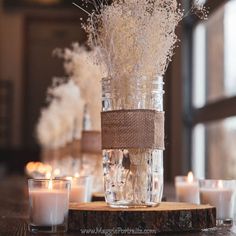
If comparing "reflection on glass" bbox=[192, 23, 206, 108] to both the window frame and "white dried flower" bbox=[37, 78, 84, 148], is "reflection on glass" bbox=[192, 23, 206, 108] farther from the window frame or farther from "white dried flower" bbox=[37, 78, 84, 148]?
"white dried flower" bbox=[37, 78, 84, 148]

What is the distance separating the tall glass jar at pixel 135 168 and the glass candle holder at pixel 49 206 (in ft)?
0.44

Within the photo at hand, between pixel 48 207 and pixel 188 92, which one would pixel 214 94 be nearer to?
pixel 188 92

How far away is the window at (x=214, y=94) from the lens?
432 cm

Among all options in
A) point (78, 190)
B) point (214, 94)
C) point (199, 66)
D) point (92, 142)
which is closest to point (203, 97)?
point (199, 66)

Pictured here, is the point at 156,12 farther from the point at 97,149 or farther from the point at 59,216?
the point at 97,149

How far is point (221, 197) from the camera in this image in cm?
156

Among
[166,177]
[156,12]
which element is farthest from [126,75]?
[166,177]

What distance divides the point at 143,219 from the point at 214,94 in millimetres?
3485

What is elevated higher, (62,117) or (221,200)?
(62,117)

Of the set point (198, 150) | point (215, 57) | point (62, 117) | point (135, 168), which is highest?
point (215, 57)

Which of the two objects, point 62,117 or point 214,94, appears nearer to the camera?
point 62,117

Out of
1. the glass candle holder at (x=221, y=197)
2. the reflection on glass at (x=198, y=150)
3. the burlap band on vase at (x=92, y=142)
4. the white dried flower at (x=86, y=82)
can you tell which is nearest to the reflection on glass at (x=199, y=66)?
the reflection on glass at (x=198, y=150)

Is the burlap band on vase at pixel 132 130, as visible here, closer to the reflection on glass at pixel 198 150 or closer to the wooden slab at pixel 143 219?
the wooden slab at pixel 143 219

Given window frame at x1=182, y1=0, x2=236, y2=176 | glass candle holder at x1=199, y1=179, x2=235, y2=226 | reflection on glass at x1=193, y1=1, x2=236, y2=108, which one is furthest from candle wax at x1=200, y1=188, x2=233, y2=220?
window frame at x1=182, y1=0, x2=236, y2=176
